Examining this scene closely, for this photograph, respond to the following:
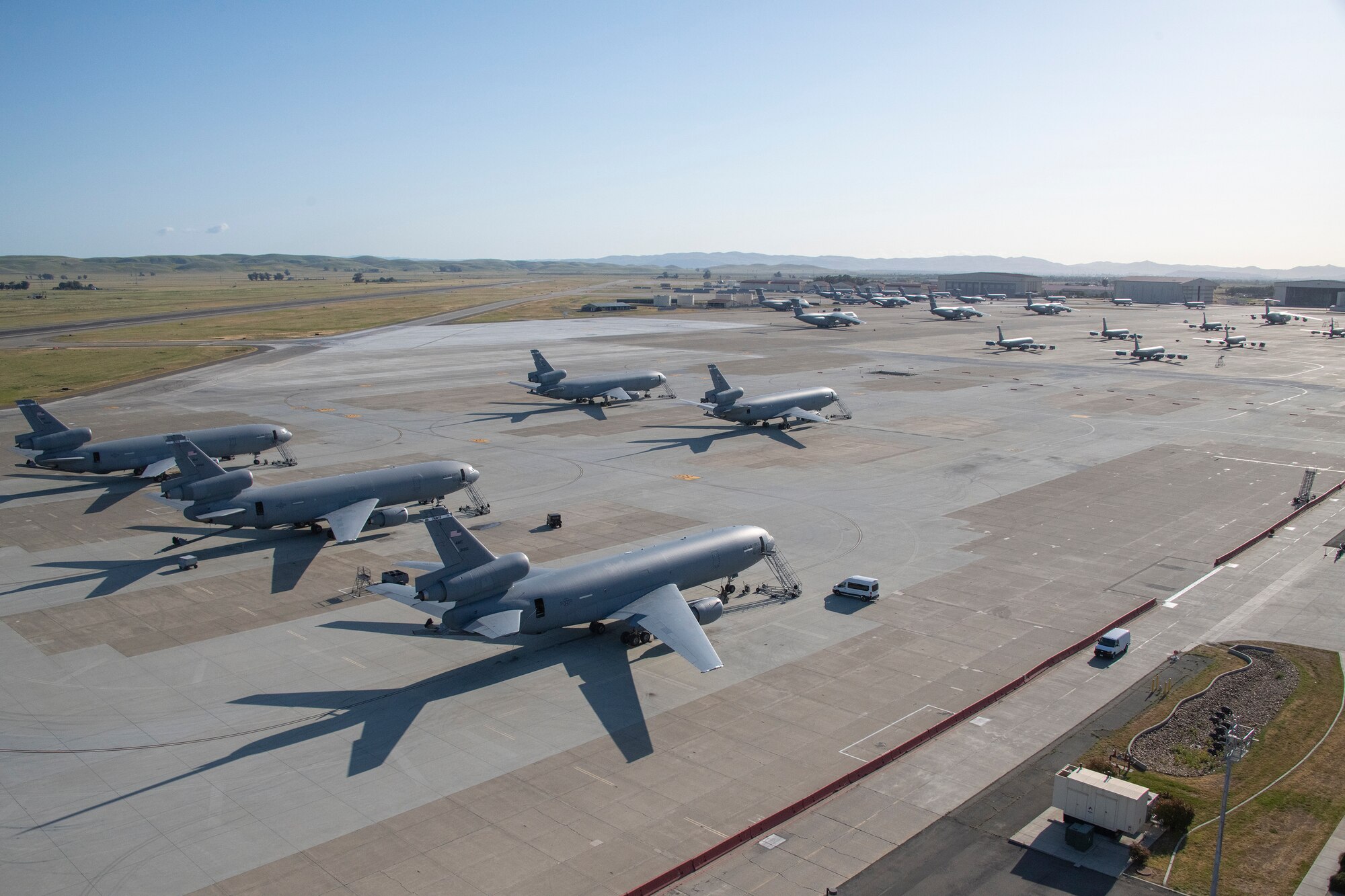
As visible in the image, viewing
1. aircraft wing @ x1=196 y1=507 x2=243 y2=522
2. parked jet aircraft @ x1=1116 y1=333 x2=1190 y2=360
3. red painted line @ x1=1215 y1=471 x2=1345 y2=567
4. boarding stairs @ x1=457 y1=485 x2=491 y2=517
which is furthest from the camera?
parked jet aircraft @ x1=1116 y1=333 x2=1190 y2=360

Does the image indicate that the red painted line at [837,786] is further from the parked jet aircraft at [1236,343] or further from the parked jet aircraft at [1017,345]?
the parked jet aircraft at [1236,343]

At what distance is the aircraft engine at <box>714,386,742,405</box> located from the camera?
94.5 metres

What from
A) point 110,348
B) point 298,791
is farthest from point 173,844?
point 110,348

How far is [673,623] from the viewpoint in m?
39.8

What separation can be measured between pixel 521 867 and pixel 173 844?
36.7 ft

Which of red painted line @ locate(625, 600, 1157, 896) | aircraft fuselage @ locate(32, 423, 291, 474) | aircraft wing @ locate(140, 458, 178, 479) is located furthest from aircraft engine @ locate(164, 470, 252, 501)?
red painted line @ locate(625, 600, 1157, 896)

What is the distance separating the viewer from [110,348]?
535ft

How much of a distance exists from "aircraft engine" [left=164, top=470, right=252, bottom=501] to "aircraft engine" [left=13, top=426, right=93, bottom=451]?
23886mm

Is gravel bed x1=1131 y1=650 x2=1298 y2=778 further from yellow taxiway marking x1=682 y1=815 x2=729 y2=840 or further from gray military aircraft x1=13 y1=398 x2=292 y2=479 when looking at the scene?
gray military aircraft x1=13 y1=398 x2=292 y2=479

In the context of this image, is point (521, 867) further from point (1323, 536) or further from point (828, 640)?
point (1323, 536)

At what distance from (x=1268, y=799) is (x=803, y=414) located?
220 ft

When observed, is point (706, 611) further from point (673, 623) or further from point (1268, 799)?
point (1268, 799)

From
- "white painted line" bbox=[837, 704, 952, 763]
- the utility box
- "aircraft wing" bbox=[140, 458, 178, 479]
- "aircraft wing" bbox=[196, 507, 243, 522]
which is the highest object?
"aircraft wing" bbox=[196, 507, 243, 522]

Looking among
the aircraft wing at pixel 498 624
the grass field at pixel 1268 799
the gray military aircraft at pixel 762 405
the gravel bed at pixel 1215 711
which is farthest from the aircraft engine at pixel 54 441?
the gravel bed at pixel 1215 711
